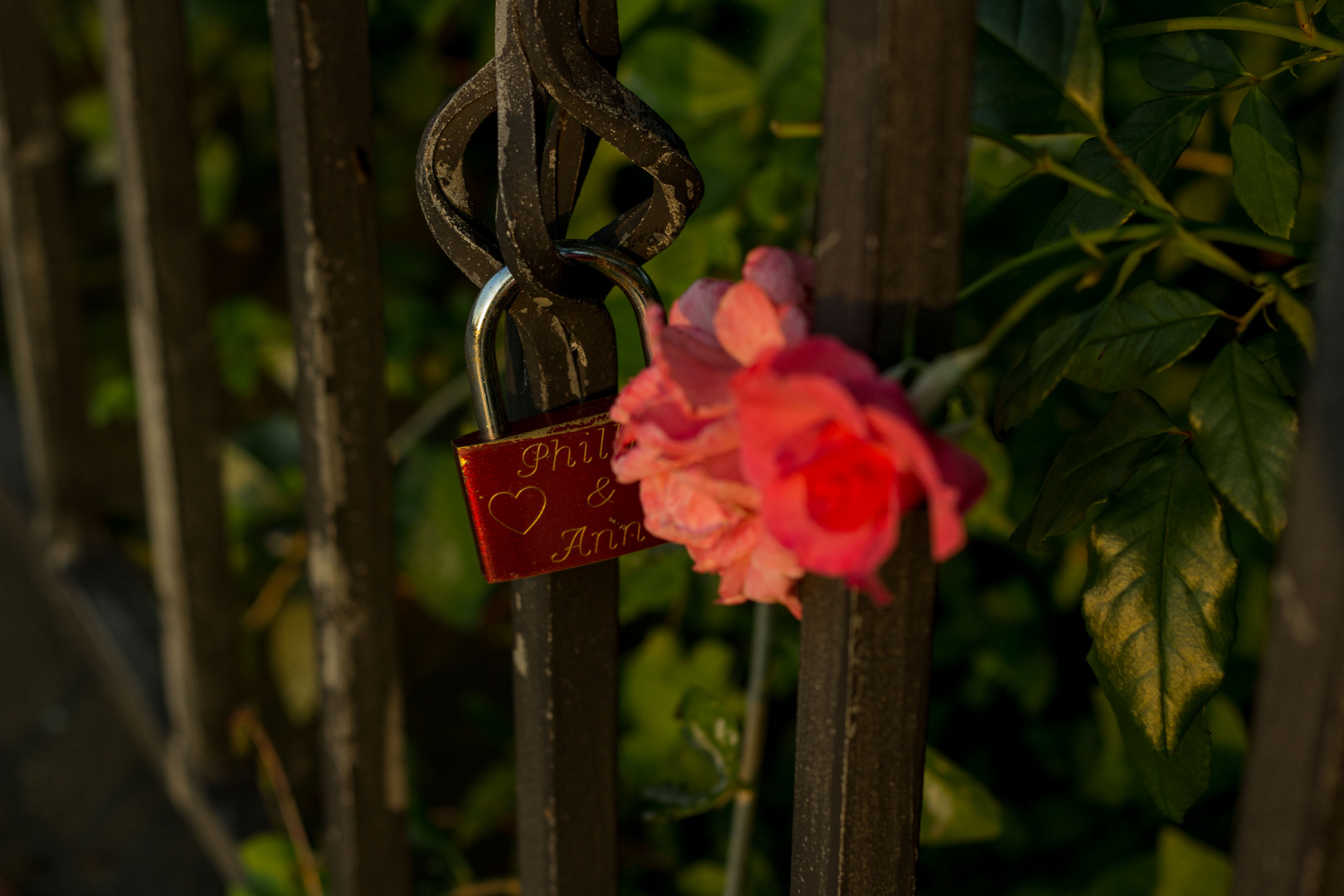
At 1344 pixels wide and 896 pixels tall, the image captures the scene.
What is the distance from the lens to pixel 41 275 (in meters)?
1.77

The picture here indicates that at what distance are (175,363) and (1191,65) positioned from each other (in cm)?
116

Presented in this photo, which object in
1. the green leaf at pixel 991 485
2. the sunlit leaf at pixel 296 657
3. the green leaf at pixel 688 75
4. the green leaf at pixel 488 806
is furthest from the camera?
the sunlit leaf at pixel 296 657

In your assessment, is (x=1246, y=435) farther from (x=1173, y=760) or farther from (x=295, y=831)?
(x=295, y=831)

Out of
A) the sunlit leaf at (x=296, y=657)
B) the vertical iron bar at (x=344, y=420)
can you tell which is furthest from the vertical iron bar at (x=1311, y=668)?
the sunlit leaf at (x=296, y=657)

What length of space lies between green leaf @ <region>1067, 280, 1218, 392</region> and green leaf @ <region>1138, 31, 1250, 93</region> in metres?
0.11

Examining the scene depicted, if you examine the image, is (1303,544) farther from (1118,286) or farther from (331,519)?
(331,519)

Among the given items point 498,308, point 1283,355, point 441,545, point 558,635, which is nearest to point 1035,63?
point 1283,355

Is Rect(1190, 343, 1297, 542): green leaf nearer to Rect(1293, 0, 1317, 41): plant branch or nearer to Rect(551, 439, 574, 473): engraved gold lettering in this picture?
Rect(1293, 0, 1317, 41): plant branch

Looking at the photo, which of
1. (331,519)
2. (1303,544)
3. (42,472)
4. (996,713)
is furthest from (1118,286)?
(42,472)

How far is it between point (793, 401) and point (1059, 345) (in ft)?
0.60

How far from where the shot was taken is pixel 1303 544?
0.36 m

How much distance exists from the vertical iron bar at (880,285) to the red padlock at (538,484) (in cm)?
15

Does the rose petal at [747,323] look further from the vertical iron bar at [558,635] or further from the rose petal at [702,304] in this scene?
the vertical iron bar at [558,635]

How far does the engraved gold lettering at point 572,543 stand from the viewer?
1.98 feet
